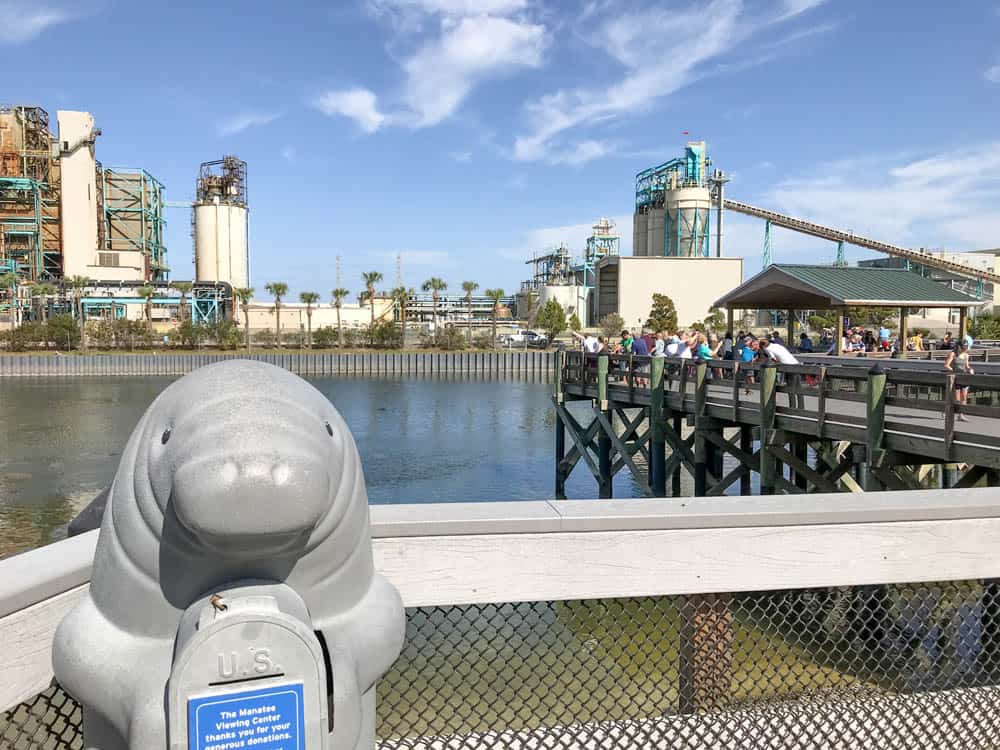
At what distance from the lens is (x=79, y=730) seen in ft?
8.26

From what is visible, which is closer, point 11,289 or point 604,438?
point 604,438

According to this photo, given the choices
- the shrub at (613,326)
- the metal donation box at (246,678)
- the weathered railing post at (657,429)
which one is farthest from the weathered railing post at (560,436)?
the shrub at (613,326)

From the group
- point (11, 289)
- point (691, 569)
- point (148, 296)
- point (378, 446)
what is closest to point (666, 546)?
point (691, 569)

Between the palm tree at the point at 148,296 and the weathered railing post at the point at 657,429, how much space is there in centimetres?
6965

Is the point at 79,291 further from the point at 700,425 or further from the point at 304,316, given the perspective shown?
the point at 700,425

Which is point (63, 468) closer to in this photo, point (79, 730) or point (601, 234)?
point (79, 730)

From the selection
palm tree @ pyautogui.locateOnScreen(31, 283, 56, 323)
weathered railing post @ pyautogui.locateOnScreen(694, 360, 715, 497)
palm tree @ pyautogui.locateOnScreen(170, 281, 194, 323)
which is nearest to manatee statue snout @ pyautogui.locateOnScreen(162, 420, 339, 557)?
weathered railing post @ pyautogui.locateOnScreen(694, 360, 715, 497)

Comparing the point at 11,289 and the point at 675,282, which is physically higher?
the point at 675,282

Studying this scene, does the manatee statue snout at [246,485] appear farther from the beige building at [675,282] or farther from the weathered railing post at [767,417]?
the beige building at [675,282]

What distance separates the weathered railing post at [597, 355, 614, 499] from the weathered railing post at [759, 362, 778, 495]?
6.28 meters

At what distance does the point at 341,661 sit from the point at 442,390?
51884mm

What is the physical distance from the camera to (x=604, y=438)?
18.3m

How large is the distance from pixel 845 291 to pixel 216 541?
18.8 metres

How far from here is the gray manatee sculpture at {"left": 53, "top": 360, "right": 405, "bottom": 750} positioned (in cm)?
170
